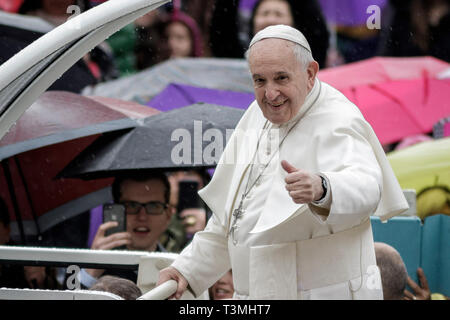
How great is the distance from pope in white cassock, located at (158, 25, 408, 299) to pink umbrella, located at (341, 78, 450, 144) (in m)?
3.38

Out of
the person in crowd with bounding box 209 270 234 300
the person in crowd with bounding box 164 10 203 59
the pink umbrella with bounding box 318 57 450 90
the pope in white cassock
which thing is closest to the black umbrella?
the person in crowd with bounding box 209 270 234 300

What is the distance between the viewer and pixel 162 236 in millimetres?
5602

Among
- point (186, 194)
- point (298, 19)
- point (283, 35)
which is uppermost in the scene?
point (298, 19)

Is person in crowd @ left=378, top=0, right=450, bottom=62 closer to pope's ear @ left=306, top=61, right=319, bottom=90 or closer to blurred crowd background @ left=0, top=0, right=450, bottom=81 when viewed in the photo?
blurred crowd background @ left=0, top=0, right=450, bottom=81

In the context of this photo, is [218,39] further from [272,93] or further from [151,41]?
[272,93]

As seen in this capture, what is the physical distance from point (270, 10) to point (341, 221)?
4.30m

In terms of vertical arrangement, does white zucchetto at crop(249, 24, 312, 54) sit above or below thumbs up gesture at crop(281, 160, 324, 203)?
above

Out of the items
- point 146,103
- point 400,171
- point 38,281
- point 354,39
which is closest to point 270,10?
point 146,103

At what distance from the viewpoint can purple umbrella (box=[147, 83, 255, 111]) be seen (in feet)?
21.7

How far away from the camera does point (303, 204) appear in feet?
10.2

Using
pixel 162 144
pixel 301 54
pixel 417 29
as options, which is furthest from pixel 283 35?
pixel 417 29

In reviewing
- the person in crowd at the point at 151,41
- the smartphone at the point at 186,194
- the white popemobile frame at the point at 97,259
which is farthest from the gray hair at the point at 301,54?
the person in crowd at the point at 151,41

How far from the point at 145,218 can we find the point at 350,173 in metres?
2.40
